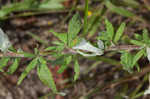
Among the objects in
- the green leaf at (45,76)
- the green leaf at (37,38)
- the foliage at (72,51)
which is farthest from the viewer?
the green leaf at (37,38)

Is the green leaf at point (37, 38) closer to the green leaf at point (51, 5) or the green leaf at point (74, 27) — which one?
the green leaf at point (51, 5)

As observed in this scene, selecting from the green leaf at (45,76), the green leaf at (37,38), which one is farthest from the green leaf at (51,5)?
the green leaf at (45,76)

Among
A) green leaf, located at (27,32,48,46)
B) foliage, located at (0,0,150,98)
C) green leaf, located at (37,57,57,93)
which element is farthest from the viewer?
green leaf, located at (27,32,48,46)

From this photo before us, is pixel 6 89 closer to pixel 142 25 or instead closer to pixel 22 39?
pixel 22 39

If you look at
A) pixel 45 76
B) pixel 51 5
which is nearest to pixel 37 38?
pixel 51 5

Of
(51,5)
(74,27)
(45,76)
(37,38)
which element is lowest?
(45,76)

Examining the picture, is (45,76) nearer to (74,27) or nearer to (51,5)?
(74,27)

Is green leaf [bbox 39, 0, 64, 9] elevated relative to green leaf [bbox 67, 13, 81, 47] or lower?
elevated

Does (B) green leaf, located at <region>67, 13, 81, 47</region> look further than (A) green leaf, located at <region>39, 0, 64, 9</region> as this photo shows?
No

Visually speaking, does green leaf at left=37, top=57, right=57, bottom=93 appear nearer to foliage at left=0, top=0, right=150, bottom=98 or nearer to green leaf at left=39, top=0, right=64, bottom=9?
foliage at left=0, top=0, right=150, bottom=98

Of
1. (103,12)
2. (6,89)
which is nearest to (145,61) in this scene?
(103,12)

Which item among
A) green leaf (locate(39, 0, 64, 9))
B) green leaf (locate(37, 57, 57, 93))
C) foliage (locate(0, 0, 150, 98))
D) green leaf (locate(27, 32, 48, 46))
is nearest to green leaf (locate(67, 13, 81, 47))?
foliage (locate(0, 0, 150, 98))
